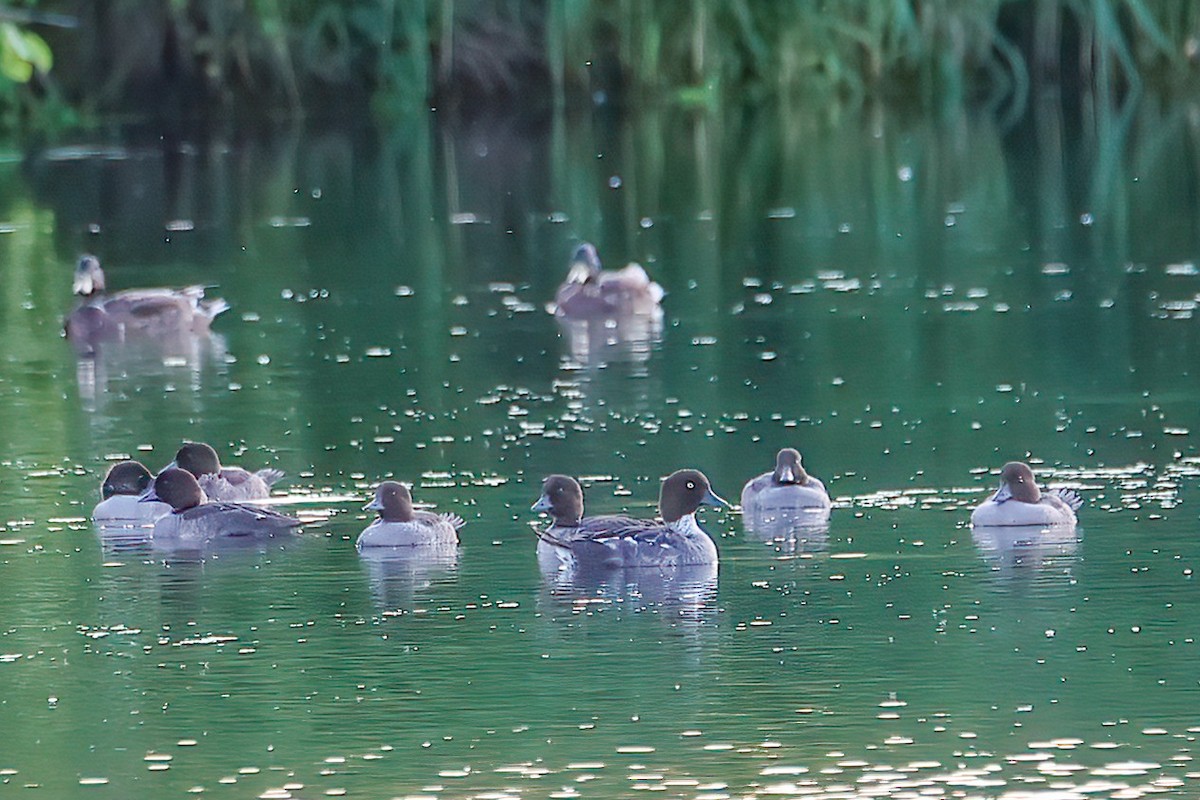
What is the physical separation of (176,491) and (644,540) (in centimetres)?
Answer: 194

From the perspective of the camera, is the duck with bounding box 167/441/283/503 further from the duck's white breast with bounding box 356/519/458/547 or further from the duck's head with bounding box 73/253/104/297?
the duck's head with bounding box 73/253/104/297

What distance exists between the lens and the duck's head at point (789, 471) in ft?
35.8

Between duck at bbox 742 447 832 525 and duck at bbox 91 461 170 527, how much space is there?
2164mm

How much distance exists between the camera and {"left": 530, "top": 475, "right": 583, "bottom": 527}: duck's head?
1048cm

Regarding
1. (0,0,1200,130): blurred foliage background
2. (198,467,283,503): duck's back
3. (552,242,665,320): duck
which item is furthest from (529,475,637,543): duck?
(0,0,1200,130): blurred foliage background

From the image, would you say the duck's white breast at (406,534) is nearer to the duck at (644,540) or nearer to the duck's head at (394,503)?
the duck's head at (394,503)

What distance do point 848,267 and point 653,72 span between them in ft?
52.1

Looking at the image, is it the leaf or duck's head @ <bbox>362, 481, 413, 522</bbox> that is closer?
the leaf

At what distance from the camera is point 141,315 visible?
17500mm

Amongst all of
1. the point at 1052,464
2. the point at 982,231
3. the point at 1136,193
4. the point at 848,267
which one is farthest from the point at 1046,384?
the point at 1136,193

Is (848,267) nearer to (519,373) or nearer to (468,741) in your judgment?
(519,373)

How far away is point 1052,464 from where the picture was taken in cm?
1188

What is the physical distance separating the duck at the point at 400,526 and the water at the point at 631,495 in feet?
0.50

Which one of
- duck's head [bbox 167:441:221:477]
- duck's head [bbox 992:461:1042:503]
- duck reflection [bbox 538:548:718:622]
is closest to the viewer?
duck reflection [bbox 538:548:718:622]
